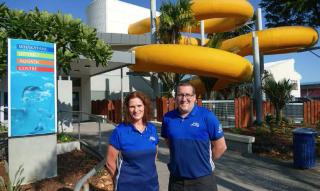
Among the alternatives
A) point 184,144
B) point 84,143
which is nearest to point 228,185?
point 184,144

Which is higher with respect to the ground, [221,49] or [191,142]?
[221,49]

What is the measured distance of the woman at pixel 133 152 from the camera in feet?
10.7

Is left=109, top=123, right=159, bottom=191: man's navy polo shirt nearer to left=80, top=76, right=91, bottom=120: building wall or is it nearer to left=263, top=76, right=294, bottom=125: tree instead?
left=263, top=76, right=294, bottom=125: tree

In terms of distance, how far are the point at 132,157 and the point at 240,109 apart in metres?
13.9

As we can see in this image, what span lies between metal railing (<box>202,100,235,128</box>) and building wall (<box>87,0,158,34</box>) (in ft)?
113

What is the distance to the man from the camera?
3.47 m

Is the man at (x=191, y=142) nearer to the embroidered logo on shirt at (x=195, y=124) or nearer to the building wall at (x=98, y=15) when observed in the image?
the embroidered logo on shirt at (x=195, y=124)

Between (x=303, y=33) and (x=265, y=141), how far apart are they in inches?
363

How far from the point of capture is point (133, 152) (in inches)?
128

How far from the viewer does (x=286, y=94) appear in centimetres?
1628

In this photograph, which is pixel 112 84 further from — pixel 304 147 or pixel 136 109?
pixel 136 109

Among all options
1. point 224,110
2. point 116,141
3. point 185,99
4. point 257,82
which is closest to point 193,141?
point 185,99

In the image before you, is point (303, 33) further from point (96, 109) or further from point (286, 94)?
point (96, 109)

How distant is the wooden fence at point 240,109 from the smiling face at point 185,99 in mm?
11792
